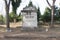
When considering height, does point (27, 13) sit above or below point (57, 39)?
above

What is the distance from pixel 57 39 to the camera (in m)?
16.1

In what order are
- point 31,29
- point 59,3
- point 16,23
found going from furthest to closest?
point 59,3
point 16,23
point 31,29

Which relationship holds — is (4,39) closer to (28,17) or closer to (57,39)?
(57,39)

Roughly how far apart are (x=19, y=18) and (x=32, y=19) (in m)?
5.15

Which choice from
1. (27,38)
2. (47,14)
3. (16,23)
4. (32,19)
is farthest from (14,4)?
(27,38)

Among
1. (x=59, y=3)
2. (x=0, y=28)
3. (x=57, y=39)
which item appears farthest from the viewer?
(x=59, y=3)

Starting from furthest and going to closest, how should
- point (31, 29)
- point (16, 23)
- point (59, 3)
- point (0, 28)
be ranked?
point (59, 3), point (16, 23), point (0, 28), point (31, 29)

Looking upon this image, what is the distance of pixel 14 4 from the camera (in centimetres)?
2622

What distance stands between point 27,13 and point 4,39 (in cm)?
574

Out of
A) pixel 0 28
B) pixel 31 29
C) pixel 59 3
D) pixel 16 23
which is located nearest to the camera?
pixel 31 29

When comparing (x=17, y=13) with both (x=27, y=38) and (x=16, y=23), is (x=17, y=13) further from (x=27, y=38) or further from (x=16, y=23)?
(x=27, y=38)

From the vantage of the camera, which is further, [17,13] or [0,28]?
[17,13]

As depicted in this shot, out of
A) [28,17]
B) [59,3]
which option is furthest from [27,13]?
[59,3]

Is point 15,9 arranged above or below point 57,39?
above
